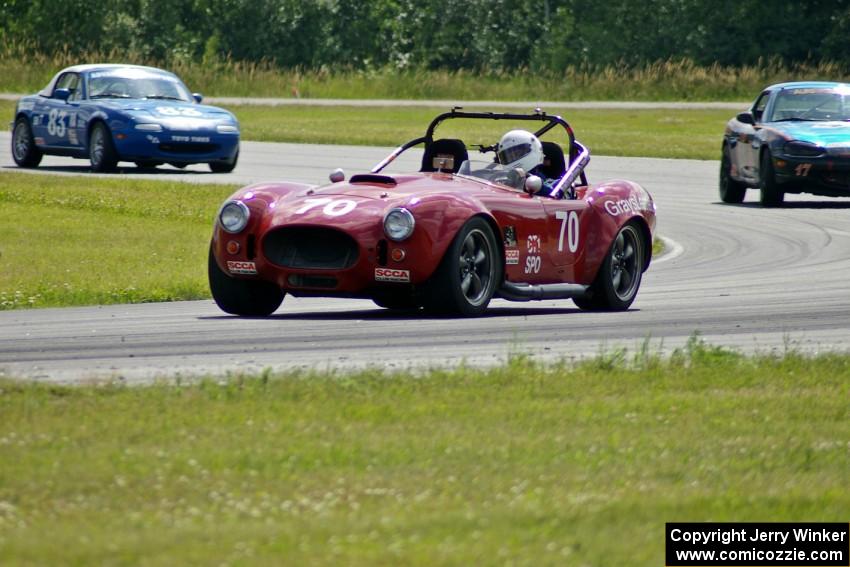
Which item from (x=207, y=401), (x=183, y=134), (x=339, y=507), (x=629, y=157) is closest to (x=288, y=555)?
(x=339, y=507)

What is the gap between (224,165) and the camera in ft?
88.0

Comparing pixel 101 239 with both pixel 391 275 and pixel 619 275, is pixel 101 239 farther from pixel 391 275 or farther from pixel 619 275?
pixel 391 275

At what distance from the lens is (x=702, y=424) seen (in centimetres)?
766

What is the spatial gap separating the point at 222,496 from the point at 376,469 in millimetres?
703

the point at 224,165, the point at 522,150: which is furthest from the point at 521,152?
the point at 224,165

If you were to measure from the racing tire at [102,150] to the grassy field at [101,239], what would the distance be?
120cm

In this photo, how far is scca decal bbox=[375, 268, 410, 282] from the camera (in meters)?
11.3

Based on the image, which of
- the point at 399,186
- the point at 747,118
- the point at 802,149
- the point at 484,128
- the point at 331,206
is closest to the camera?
the point at 331,206

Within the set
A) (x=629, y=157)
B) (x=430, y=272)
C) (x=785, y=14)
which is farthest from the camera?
(x=785, y=14)

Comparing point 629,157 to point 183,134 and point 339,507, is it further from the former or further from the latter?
point 339,507

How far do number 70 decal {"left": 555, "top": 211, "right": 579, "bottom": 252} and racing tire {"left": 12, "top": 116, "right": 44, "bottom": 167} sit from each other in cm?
1671

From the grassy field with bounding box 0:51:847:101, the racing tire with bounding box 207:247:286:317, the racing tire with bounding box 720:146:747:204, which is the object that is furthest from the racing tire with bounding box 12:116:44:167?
the grassy field with bounding box 0:51:847:101

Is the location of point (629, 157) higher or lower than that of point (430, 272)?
lower

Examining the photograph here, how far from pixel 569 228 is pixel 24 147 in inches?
673
